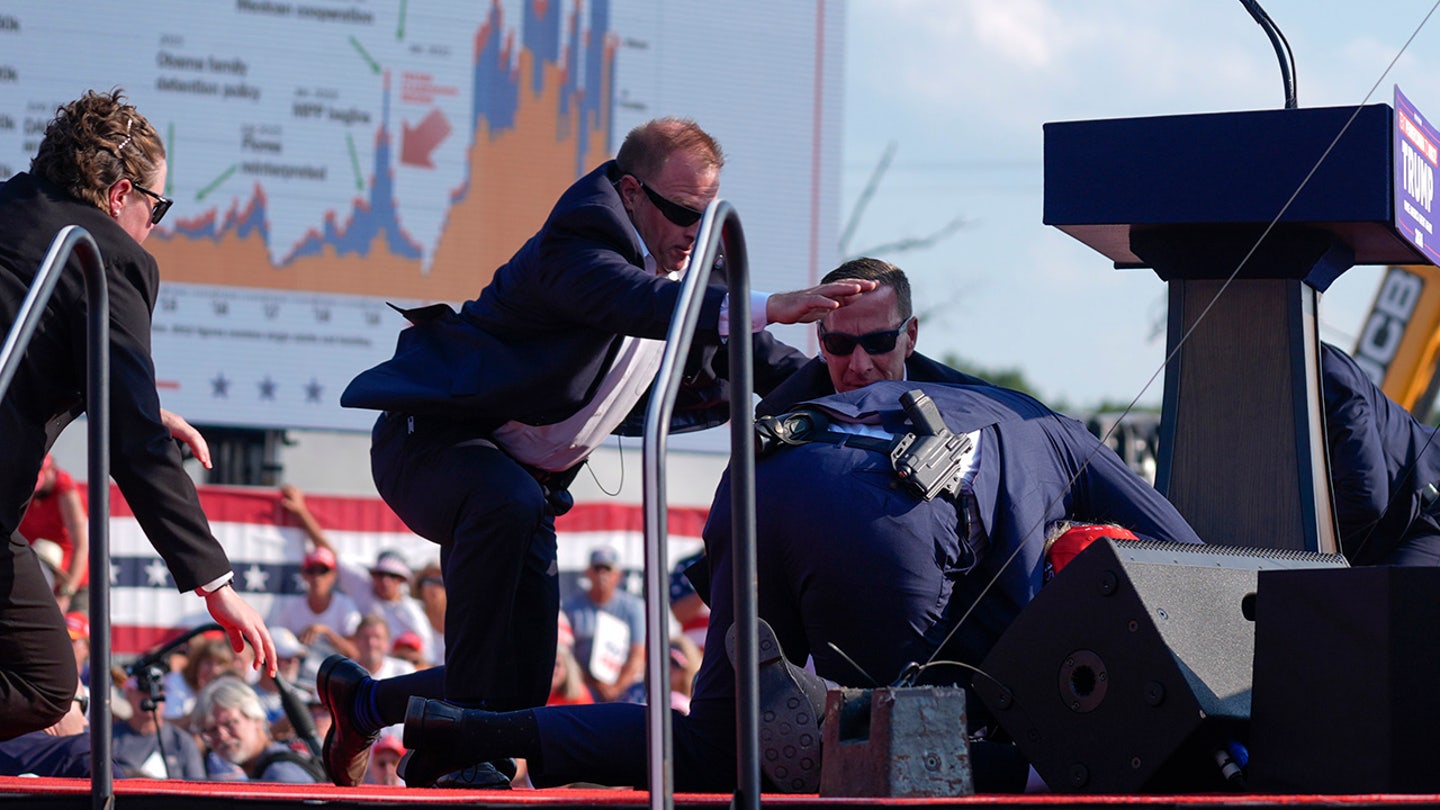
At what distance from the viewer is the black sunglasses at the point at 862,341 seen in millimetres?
3584

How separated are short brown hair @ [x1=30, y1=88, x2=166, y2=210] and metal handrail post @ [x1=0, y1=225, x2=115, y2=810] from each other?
746mm

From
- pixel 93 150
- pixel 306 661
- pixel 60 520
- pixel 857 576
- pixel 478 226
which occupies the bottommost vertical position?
pixel 306 661

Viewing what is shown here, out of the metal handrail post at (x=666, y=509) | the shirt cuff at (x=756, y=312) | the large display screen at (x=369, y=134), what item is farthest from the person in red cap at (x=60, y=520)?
the metal handrail post at (x=666, y=509)

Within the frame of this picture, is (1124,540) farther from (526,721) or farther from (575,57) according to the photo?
(575,57)

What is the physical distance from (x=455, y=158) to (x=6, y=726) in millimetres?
6846

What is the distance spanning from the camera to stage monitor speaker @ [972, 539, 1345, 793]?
2.40 m

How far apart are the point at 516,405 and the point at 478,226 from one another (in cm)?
628

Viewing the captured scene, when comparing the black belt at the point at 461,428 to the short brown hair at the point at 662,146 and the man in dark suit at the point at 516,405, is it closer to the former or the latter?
the man in dark suit at the point at 516,405

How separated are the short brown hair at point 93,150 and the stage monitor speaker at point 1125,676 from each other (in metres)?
1.72

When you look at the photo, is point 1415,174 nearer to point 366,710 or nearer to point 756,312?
point 756,312

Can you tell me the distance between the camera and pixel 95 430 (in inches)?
89.9

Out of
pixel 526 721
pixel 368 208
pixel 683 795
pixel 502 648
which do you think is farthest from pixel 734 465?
pixel 368 208

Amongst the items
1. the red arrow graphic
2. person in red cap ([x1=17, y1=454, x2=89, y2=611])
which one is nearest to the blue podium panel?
person in red cap ([x1=17, y1=454, x2=89, y2=611])

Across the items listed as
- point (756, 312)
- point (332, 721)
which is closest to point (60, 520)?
point (332, 721)
